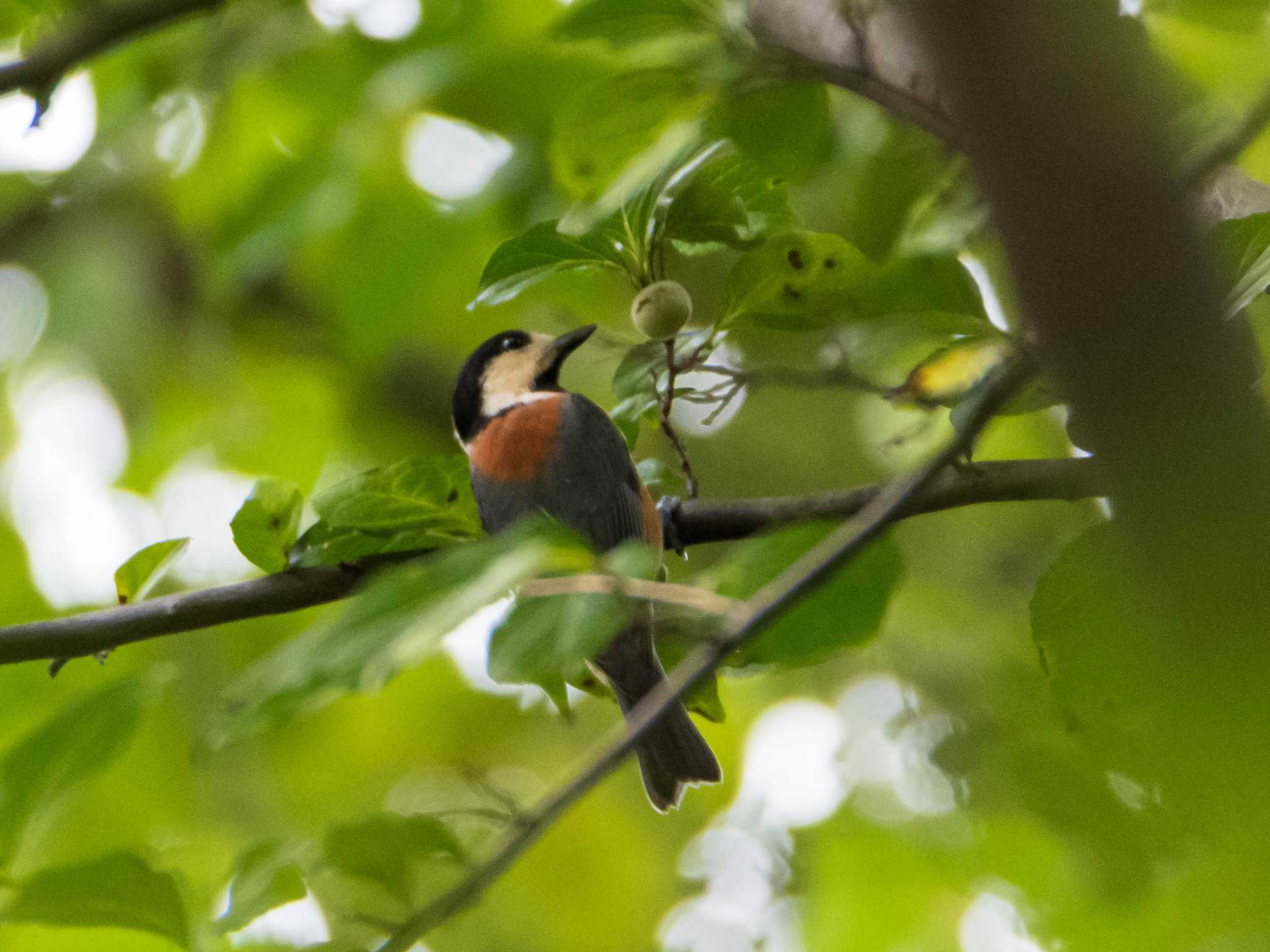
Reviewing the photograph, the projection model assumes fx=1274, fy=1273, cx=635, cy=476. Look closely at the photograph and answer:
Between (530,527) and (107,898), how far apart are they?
972 mm

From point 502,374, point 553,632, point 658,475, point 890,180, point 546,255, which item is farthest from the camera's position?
point 502,374

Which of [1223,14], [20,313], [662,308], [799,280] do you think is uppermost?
[1223,14]

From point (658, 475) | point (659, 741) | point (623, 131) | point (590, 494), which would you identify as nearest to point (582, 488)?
point (590, 494)

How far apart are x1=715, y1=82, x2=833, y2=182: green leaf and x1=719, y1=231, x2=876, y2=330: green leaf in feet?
0.62

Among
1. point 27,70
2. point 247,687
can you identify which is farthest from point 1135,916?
point 27,70

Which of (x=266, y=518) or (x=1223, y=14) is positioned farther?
(x=266, y=518)

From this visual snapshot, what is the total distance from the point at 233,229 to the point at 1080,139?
280 cm

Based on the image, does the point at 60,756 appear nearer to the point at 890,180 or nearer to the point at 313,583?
the point at 313,583

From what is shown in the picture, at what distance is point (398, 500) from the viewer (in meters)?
2.10

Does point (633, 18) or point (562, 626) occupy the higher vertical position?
point (633, 18)

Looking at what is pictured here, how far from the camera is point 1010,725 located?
153 inches

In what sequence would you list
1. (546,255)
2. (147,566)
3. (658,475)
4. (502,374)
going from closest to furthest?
(546,255)
(147,566)
(658,475)
(502,374)

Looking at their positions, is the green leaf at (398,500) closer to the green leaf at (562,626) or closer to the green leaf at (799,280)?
the green leaf at (799,280)

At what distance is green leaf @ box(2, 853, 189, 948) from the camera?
180 centimetres
